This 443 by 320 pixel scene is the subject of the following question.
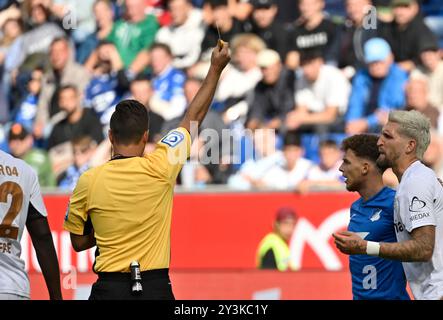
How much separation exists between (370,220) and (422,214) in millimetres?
925

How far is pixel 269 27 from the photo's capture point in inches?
526

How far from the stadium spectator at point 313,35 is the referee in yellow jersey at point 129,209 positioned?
7394 millimetres

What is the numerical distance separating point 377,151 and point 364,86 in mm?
6035

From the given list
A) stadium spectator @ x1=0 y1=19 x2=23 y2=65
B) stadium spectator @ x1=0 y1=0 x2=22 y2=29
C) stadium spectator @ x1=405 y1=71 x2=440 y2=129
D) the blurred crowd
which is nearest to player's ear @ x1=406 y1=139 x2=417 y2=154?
the blurred crowd

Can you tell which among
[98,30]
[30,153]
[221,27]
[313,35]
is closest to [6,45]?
[98,30]

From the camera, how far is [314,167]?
12273 mm

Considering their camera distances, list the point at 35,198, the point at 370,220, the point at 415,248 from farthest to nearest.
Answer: the point at 370,220 → the point at 35,198 → the point at 415,248

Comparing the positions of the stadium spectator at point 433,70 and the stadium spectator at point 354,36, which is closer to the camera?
the stadium spectator at point 433,70

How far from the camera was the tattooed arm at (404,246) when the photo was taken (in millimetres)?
5441

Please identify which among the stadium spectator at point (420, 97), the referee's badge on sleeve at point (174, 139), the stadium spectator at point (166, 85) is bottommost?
the referee's badge on sleeve at point (174, 139)

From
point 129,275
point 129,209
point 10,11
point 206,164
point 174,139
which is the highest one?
point 10,11

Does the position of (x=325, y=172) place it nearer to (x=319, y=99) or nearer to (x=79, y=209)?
(x=319, y=99)

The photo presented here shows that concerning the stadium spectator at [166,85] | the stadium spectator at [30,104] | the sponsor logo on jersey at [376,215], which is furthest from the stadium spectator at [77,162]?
the sponsor logo on jersey at [376,215]

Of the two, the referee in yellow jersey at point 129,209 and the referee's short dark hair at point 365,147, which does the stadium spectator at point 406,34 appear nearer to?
the referee's short dark hair at point 365,147
